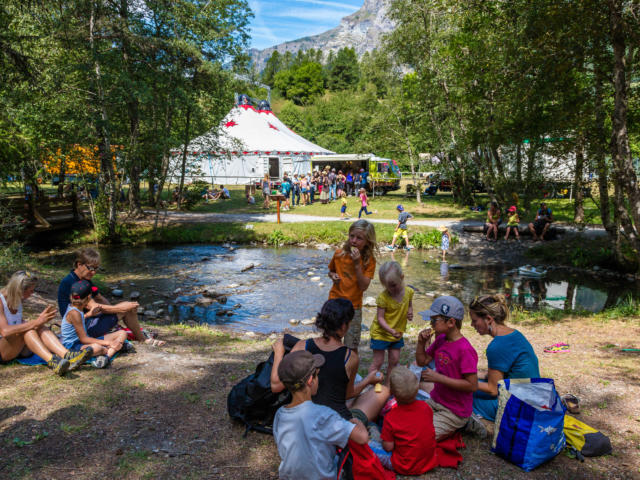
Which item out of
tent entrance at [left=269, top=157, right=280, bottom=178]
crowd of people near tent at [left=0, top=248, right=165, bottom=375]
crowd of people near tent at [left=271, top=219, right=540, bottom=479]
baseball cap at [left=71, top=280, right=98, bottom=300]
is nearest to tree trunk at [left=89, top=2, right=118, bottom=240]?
crowd of people near tent at [left=0, top=248, right=165, bottom=375]

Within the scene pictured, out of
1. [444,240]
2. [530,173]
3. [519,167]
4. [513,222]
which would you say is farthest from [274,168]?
[530,173]

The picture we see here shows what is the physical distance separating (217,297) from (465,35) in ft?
43.1

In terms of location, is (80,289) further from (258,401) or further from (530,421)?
(530,421)

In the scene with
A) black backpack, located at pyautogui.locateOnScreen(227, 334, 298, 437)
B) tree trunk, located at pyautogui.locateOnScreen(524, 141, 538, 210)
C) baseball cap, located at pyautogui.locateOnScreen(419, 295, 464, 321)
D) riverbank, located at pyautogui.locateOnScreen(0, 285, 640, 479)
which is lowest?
riverbank, located at pyautogui.locateOnScreen(0, 285, 640, 479)

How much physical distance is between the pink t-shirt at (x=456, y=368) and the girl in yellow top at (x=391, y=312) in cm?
89

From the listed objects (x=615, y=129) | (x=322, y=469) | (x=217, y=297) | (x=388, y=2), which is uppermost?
Result: (x=388, y=2)

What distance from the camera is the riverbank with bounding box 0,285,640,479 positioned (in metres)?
3.25

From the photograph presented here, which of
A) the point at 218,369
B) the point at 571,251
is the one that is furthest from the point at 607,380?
the point at 571,251

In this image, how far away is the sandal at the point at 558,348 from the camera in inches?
246

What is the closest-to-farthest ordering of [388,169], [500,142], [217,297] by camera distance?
[217,297]
[500,142]
[388,169]

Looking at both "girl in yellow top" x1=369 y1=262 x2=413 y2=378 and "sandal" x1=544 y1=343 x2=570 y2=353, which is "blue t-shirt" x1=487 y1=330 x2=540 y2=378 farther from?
"sandal" x1=544 y1=343 x2=570 y2=353

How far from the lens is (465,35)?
624 inches

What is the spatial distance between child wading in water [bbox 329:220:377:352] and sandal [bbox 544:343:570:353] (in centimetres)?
334

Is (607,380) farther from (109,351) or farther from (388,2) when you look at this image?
(388,2)
